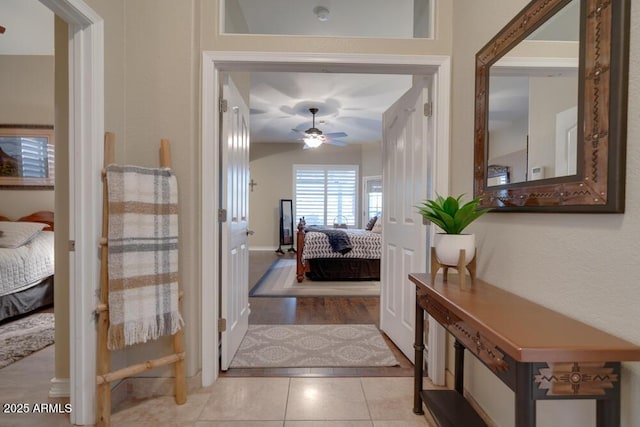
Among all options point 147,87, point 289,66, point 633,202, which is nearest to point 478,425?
point 633,202

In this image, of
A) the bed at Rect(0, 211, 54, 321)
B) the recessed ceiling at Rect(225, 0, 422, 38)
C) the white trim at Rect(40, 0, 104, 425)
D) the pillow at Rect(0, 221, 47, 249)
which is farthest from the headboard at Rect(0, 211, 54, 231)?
the recessed ceiling at Rect(225, 0, 422, 38)

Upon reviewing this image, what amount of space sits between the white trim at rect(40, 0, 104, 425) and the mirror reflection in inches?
78.1

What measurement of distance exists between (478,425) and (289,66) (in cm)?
219

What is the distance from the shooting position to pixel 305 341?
2.40m

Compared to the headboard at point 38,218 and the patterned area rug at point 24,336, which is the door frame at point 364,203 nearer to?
the headboard at point 38,218

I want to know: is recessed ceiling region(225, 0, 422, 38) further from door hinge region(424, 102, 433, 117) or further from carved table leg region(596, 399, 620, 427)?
carved table leg region(596, 399, 620, 427)

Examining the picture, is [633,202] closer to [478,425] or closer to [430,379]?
[478,425]

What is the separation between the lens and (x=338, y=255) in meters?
4.23

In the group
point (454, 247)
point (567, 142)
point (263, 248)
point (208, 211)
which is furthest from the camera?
point (263, 248)

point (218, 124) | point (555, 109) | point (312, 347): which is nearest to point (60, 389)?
point (312, 347)

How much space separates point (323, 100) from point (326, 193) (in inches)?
126

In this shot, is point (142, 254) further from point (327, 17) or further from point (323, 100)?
point (323, 100)

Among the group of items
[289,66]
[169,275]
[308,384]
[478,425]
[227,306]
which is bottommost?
[308,384]

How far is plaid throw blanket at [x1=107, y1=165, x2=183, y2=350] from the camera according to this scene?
1400 millimetres
